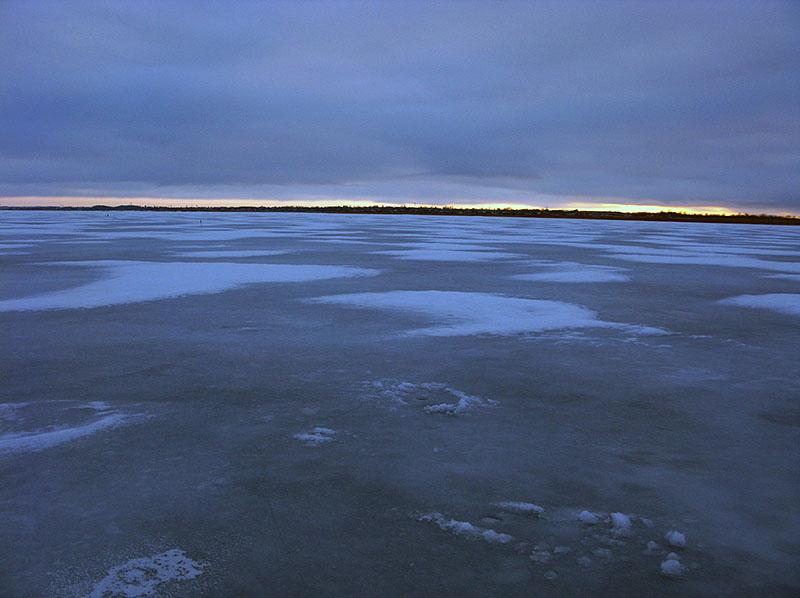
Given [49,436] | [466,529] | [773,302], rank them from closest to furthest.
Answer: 1. [466,529]
2. [49,436]
3. [773,302]

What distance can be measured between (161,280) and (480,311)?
4.09 m

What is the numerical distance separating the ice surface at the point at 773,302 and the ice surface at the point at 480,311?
6.11ft

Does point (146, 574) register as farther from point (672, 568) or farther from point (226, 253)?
point (226, 253)

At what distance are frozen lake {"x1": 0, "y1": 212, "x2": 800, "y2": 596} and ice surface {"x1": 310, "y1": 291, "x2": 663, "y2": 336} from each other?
2.0 inches

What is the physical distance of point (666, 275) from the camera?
895cm

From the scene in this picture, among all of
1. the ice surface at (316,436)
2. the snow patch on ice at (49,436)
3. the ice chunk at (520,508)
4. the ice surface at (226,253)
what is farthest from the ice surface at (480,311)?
the ice surface at (226,253)

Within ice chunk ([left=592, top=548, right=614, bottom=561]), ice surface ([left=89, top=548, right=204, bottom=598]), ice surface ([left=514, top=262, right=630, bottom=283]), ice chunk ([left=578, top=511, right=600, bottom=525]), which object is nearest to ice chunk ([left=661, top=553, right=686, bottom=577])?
ice chunk ([left=592, top=548, right=614, bottom=561])

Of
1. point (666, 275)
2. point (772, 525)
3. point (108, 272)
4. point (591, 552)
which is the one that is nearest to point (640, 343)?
point (772, 525)

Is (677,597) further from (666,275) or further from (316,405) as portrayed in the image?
(666,275)

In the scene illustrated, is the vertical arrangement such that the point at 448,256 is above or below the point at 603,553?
above

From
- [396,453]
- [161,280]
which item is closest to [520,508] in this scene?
[396,453]

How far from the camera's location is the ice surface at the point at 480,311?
4.78 metres

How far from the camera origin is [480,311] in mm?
5473

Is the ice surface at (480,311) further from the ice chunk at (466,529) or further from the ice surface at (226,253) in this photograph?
the ice surface at (226,253)
